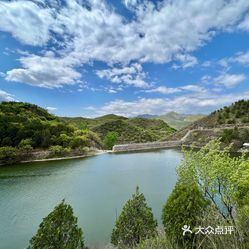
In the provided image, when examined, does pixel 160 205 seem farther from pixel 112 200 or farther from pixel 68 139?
pixel 68 139

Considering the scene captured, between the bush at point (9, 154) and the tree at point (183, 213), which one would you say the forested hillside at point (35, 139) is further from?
the tree at point (183, 213)

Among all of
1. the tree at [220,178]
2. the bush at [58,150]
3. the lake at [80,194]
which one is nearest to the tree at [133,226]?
the tree at [220,178]

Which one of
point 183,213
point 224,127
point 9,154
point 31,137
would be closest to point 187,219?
point 183,213

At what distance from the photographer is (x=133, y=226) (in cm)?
728

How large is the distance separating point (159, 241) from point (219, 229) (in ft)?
4.97

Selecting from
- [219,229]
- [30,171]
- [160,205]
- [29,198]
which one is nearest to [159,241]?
[219,229]

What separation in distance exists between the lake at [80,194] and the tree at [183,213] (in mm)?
4092

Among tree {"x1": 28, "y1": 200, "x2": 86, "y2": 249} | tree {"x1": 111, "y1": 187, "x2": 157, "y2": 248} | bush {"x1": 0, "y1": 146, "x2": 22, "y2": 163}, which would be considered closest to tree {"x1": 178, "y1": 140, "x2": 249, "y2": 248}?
tree {"x1": 111, "y1": 187, "x2": 157, "y2": 248}

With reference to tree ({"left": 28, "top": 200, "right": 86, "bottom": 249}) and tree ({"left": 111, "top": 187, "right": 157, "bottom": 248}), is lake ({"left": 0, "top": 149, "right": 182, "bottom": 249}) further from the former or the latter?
tree ({"left": 28, "top": 200, "right": 86, "bottom": 249})

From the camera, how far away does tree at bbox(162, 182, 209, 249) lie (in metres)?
6.46

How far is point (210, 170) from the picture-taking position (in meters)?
8.66

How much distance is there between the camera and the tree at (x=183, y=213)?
6.46 m

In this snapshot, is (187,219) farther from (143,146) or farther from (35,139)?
(143,146)

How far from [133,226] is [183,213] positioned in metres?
1.72
